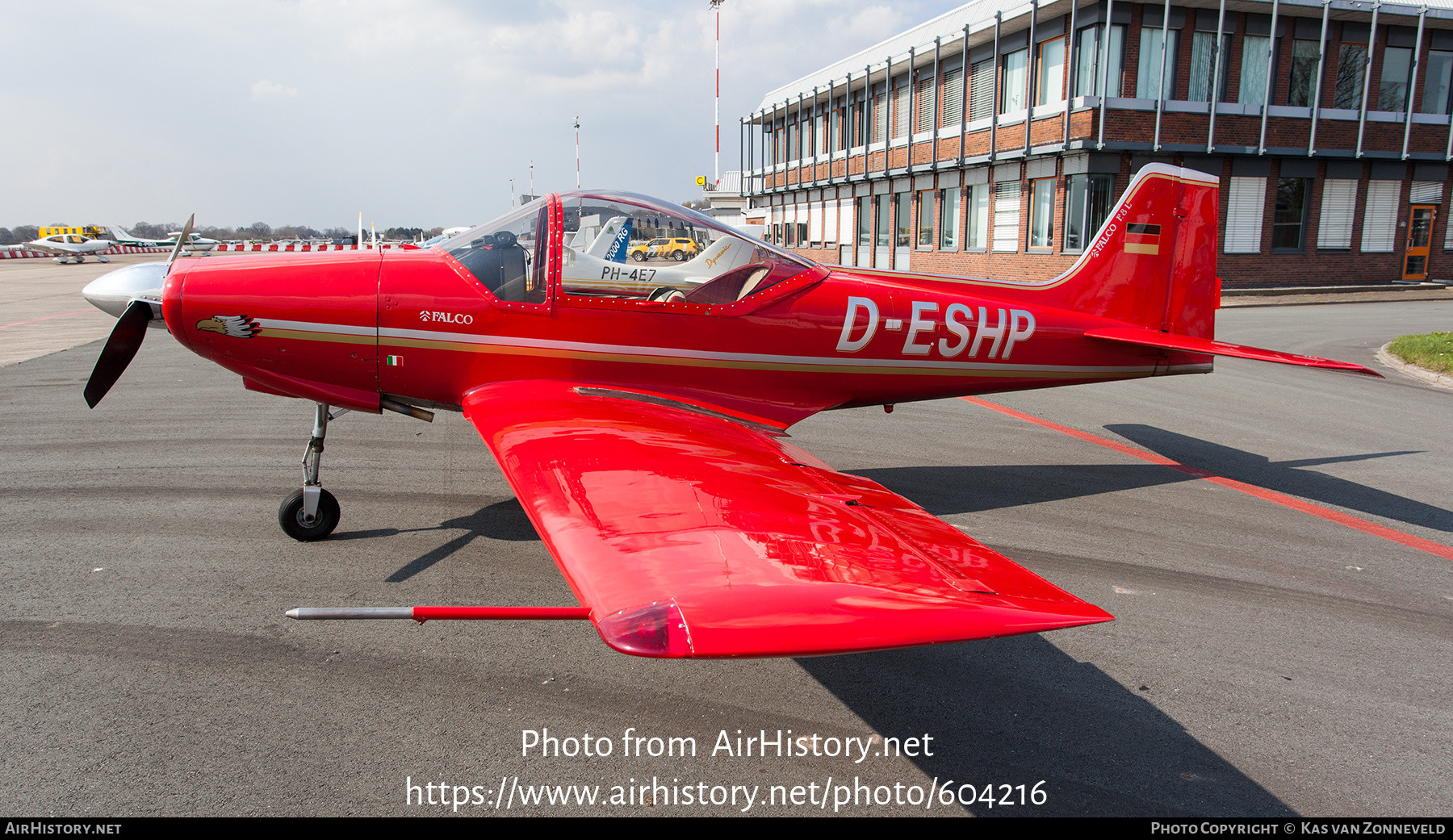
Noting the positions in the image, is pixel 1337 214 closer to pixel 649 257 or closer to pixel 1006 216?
pixel 1006 216

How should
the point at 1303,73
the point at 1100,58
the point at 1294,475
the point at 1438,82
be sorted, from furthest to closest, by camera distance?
the point at 1438,82 < the point at 1303,73 < the point at 1100,58 < the point at 1294,475

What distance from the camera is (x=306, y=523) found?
15.9ft

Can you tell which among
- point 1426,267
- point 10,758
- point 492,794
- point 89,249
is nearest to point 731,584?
point 492,794

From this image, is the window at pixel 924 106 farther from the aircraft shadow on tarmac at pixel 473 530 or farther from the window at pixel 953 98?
the aircraft shadow on tarmac at pixel 473 530

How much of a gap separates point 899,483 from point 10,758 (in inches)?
206

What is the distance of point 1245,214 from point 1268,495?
21.5 meters

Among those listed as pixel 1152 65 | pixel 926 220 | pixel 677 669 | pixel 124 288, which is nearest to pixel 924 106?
pixel 926 220

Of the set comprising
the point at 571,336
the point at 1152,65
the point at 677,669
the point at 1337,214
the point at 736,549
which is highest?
the point at 1152,65

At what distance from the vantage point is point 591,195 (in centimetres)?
493

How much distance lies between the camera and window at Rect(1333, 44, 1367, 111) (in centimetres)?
2292

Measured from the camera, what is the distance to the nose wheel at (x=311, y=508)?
4812 mm

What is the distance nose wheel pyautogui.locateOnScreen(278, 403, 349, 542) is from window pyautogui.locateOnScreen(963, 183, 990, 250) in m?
25.0
